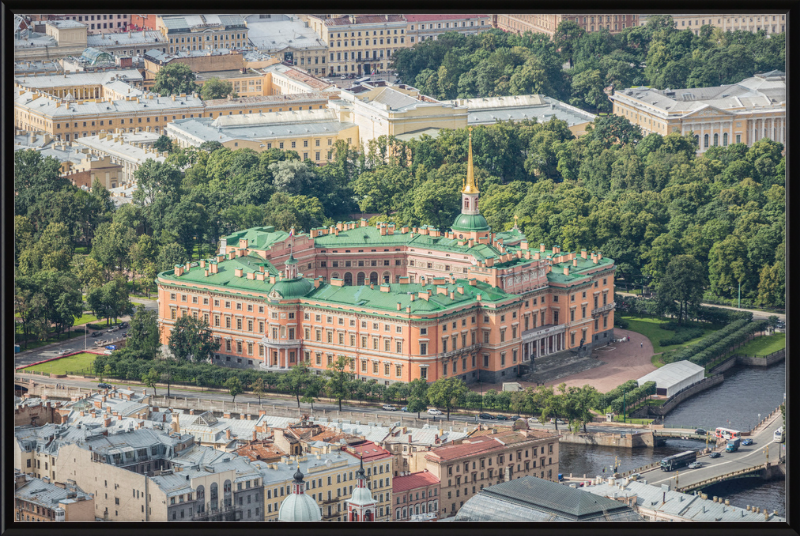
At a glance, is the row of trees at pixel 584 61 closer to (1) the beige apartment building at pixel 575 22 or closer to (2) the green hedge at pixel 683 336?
(1) the beige apartment building at pixel 575 22

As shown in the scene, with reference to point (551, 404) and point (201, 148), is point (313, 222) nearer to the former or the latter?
point (201, 148)

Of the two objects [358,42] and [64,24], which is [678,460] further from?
[64,24]

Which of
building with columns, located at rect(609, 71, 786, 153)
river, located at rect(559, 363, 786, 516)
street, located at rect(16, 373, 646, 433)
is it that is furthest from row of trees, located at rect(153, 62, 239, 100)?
river, located at rect(559, 363, 786, 516)

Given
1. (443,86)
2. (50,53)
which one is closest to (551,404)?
(443,86)

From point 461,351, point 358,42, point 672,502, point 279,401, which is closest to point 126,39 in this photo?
point 358,42

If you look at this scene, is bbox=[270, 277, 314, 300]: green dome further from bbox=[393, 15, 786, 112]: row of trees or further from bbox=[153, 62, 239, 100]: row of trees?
bbox=[393, 15, 786, 112]: row of trees

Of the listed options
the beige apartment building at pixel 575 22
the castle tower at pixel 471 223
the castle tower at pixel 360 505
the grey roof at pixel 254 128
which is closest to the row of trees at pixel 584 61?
the beige apartment building at pixel 575 22
